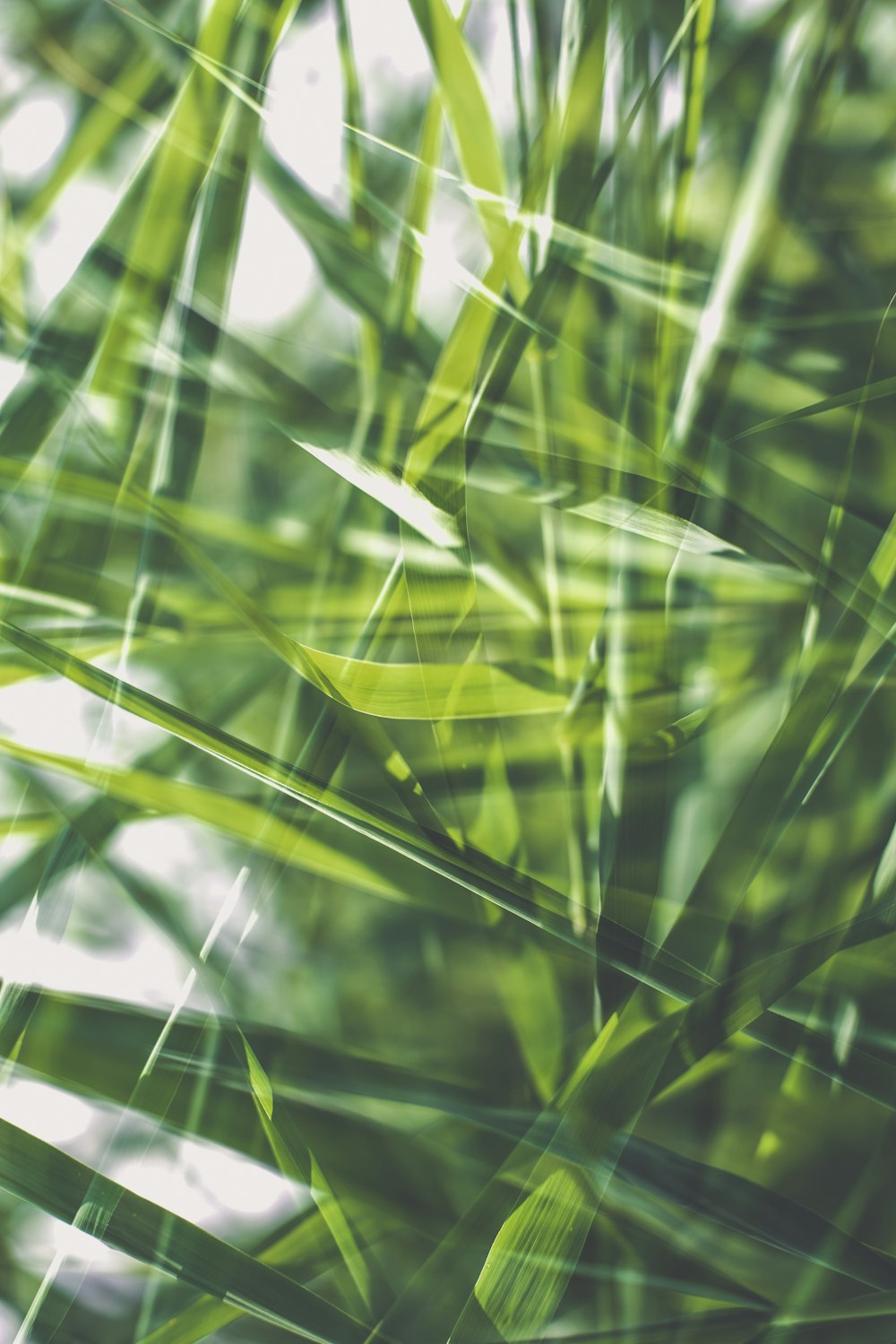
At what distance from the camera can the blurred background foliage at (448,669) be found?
0.85 feet

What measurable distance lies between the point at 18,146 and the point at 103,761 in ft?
0.84

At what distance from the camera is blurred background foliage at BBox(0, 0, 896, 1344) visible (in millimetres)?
260

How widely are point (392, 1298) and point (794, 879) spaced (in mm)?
186

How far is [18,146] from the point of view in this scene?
0.35 metres

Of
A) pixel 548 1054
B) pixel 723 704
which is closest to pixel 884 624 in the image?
pixel 723 704

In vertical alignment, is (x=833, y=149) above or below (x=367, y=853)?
above

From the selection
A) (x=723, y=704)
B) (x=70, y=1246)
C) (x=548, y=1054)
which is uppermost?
(x=723, y=704)

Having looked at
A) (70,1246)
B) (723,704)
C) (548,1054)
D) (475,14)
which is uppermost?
(475,14)

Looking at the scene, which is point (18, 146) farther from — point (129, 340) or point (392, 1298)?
point (392, 1298)

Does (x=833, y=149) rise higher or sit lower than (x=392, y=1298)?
higher

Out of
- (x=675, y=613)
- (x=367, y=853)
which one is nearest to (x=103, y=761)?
(x=367, y=853)

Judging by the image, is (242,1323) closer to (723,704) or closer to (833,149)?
(723,704)

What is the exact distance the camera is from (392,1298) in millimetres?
266

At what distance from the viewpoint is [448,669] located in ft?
0.89
